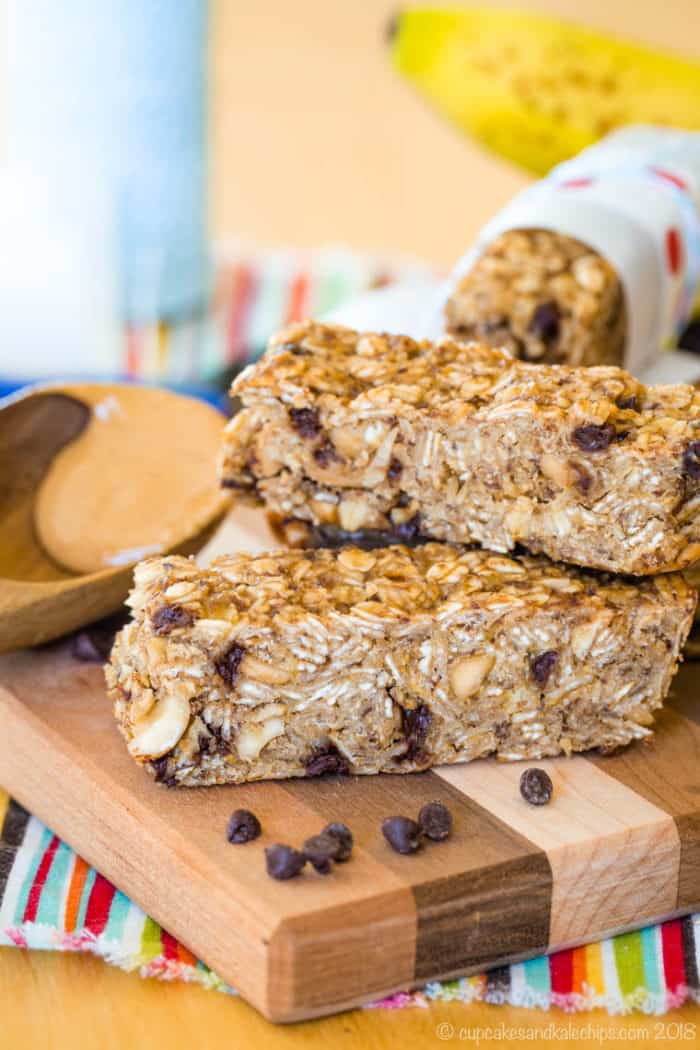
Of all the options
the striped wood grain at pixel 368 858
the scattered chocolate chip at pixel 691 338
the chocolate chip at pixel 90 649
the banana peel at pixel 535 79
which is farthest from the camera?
the banana peel at pixel 535 79

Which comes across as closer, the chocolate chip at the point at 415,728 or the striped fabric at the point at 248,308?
the chocolate chip at the point at 415,728

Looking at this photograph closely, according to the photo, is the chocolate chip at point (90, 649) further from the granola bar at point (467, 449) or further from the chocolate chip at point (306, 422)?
the chocolate chip at point (306, 422)

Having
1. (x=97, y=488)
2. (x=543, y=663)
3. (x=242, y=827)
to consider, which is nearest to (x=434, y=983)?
(x=242, y=827)

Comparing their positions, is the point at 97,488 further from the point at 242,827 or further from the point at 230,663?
the point at 242,827

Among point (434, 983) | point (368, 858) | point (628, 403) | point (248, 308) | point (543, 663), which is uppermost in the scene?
point (628, 403)

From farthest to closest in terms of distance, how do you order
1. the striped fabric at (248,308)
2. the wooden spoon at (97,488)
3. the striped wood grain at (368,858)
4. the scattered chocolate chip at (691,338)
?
the striped fabric at (248,308), the scattered chocolate chip at (691,338), the wooden spoon at (97,488), the striped wood grain at (368,858)

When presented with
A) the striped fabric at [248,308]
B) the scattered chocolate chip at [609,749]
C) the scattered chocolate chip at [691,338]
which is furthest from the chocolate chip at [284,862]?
the striped fabric at [248,308]
